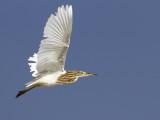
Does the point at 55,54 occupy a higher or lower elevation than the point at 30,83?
higher

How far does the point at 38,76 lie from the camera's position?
749 cm

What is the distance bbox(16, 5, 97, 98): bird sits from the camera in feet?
21.9

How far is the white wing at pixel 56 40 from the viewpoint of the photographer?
6.66 m

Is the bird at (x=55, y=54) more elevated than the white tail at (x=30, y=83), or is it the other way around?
the bird at (x=55, y=54)

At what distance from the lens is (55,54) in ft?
23.3

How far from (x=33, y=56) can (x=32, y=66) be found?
0.41 m

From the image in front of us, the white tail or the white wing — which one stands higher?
the white wing

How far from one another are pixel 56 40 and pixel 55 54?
336 millimetres

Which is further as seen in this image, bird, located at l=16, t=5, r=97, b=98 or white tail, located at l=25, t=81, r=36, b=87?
white tail, located at l=25, t=81, r=36, b=87

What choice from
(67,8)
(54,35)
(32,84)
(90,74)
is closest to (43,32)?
(54,35)

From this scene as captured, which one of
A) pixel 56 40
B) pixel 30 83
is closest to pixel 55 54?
pixel 56 40

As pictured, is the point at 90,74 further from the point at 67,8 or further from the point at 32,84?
the point at 67,8

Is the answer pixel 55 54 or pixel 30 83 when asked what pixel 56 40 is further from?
pixel 30 83

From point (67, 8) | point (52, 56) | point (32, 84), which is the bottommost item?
point (32, 84)
